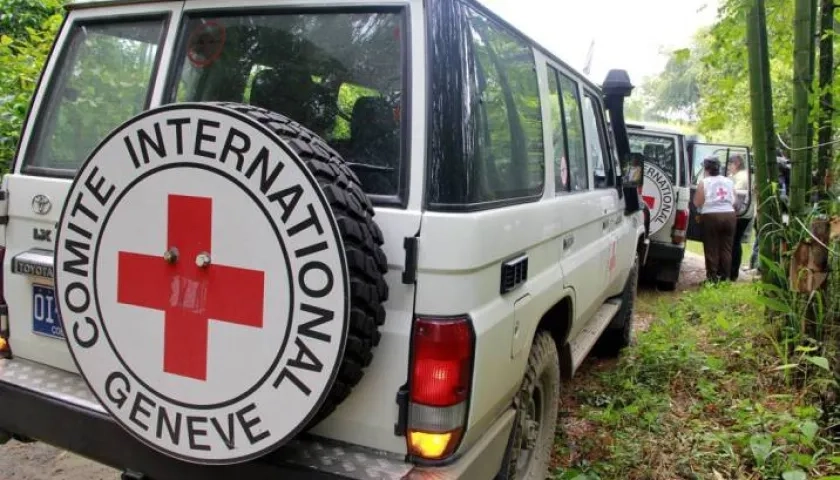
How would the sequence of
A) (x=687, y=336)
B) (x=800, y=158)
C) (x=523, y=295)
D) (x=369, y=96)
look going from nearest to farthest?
(x=369, y=96), (x=523, y=295), (x=800, y=158), (x=687, y=336)

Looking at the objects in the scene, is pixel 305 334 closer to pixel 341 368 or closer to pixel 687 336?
pixel 341 368

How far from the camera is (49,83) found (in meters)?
2.51

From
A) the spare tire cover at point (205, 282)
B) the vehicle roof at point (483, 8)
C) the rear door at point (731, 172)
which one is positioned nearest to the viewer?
the spare tire cover at point (205, 282)

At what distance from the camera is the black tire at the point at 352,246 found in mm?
1647

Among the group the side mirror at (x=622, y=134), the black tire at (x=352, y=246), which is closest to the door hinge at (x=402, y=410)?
the black tire at (x=352, y=246)

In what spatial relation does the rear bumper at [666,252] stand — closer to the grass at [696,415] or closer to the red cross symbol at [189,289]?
the grass at [696,415]

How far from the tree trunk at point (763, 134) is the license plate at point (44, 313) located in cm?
429

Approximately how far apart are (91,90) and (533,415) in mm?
2220

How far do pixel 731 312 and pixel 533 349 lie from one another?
396 centimetres

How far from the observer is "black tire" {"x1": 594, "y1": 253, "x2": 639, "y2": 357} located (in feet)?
16.0

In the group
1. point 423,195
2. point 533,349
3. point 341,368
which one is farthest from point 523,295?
point 341,368

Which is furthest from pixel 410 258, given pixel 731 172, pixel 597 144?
pixel 731 172

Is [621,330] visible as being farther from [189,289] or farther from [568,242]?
[189,289]

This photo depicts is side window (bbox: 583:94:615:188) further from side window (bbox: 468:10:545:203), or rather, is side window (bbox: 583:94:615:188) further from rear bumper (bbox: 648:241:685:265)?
rear bumper (bbox: 648:241:685:265)
